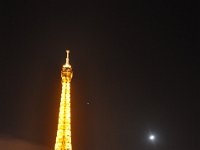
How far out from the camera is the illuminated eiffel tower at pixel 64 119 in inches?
2193

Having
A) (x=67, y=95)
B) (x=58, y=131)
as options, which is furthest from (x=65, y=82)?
(x=58, y=131)

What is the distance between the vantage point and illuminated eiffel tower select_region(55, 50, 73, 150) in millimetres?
55709

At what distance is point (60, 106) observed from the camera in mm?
57594

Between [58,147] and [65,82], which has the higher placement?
[65,82]

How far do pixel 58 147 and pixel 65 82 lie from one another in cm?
818

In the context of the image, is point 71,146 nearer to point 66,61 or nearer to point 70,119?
point 70,119

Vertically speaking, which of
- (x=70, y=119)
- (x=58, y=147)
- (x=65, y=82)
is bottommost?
(x=58, y=147)

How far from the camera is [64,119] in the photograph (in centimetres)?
5688

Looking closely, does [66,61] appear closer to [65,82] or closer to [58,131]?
[65,82]

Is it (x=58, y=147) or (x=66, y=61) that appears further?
(x=66, y=61)

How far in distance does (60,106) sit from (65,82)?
10.5ft

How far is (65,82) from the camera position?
58969 mm

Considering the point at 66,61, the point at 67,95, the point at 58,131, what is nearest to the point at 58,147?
the point at 58,131

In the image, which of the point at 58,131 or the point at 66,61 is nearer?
the point at 58,131
